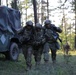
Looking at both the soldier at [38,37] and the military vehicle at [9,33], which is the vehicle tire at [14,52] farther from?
the soldier at [38,37]

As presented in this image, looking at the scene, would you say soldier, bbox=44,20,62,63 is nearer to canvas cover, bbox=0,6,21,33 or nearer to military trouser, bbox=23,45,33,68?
military trouser, bbox=23,45,33,68

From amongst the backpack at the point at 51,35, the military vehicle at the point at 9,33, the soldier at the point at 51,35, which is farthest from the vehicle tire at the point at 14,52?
the backpack at the point at 51,35

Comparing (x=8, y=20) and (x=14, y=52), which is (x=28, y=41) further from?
(x=14, y=52)

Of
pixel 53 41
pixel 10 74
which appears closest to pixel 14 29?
pixel 53 41

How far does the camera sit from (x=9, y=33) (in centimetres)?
1430

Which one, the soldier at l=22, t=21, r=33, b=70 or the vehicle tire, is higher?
the soldier at l=22, t=21, r=33, b=70

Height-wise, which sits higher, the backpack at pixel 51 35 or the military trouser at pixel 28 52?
the backpack at pixel 51 35

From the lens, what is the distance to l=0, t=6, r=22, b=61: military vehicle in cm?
1366

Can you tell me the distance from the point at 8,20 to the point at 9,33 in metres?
0.78

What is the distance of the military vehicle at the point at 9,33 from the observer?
13.7 metres

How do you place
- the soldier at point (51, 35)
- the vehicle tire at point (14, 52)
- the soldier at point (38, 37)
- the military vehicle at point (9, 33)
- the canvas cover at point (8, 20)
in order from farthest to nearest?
the vehicle tire at point (14, 52) → the canvas cover at point (8, 20) → the military vehicle at point (9, 33) → the soldier at point (51, 35) → the soldier at point (38, 37)

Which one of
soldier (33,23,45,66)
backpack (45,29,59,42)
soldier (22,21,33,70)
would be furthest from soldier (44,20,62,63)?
soldier (22,21,33,70)

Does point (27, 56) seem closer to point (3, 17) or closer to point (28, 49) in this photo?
point (28, 49)

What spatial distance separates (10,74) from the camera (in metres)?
9.81
